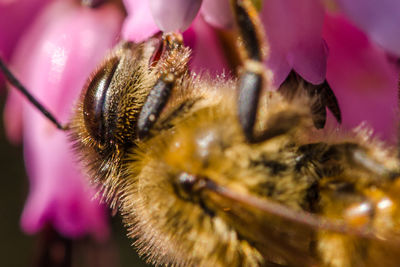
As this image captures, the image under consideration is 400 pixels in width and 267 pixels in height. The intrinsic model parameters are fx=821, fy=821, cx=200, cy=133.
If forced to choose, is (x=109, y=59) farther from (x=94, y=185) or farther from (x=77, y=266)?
(x=77, y=266)

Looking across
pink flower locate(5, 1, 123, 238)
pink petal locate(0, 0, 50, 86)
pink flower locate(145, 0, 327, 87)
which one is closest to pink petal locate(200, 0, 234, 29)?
pink flower locate(145, 0, 327, 87)

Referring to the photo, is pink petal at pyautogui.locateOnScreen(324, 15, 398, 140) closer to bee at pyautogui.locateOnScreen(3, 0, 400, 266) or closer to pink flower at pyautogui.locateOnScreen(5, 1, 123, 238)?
bee at pyautogui.locateOnScreen(3, 0, 400, 266)

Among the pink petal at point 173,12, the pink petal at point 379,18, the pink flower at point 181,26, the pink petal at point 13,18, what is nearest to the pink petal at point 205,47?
the pink flower at point 181,26

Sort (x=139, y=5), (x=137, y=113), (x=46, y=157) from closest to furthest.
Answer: (x=137, y=113)
(x=139, y=5)
(x=46, y=157)

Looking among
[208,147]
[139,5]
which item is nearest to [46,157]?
[139,5]

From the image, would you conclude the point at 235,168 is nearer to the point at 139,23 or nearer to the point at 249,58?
the point at 249,58

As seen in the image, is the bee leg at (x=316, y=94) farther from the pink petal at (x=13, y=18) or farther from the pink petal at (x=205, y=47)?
the pink petal at (x=13, y=18)
